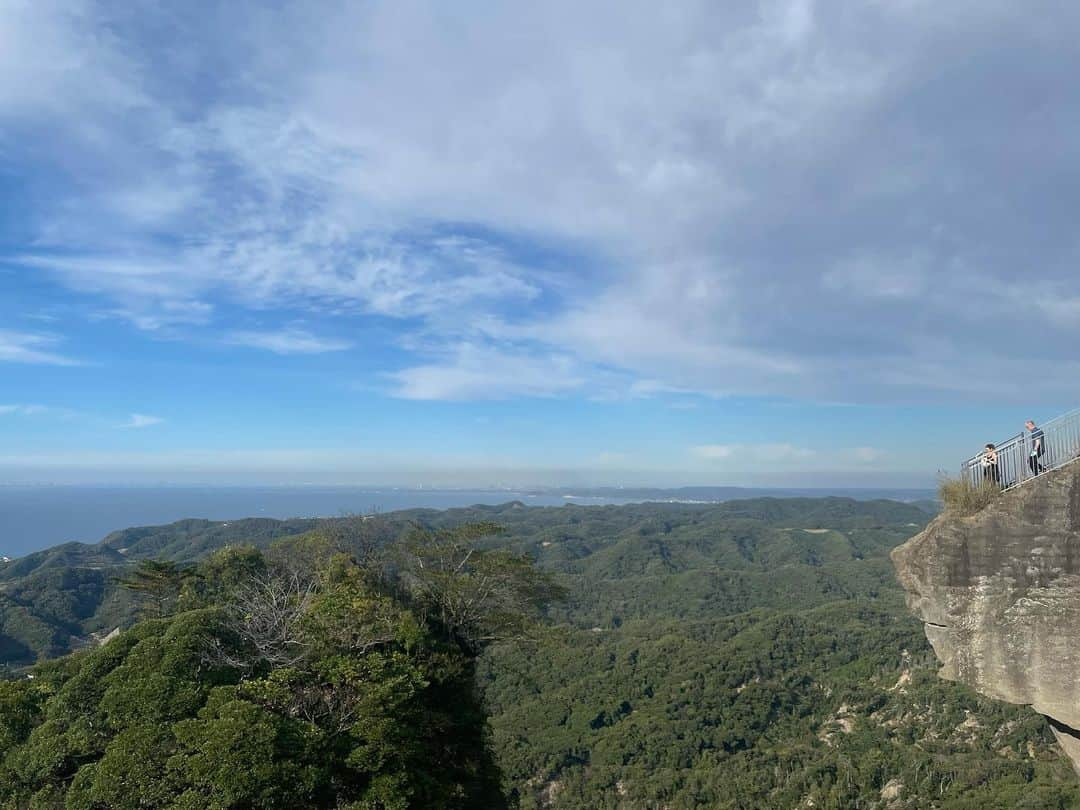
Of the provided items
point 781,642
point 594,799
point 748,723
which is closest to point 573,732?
point 594,799

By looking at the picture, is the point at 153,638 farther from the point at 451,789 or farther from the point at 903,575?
the point at 903,575

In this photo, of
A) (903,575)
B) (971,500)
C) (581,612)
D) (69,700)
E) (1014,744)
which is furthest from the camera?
(581,612)

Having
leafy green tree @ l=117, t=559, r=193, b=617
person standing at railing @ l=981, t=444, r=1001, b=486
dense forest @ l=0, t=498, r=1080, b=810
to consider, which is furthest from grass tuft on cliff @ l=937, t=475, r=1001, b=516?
leafy green tree @ l=117, t=559, r=193, b=617

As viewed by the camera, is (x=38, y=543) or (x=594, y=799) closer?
(x=594, y=799)

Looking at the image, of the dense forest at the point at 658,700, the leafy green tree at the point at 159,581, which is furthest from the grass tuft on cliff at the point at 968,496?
the leafy green tree at the point at 159,581

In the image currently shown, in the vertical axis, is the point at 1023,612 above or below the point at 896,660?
above

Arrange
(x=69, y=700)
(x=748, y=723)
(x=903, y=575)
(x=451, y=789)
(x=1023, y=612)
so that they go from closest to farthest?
(x=1023, y=612)
(x=903, y=575)
(x=69, y=700)
(x=451, y=789)
(x=748, y=723)

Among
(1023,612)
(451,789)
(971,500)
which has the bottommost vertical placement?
(451,789)

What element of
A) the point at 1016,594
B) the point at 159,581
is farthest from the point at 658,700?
the point at 1016,594
